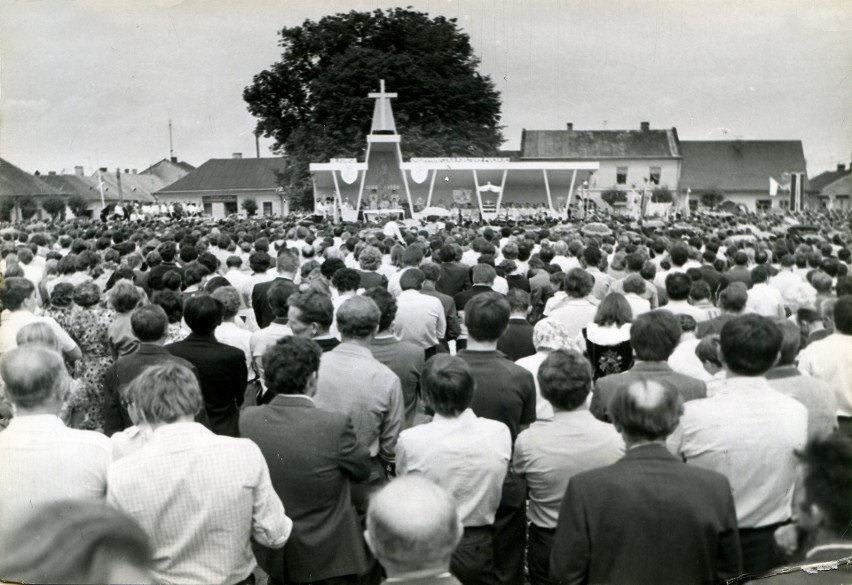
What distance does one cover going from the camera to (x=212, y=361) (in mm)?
4688

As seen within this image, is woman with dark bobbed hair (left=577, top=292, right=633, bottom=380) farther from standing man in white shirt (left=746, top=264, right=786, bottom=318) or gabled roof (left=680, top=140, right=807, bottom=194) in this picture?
gabled roof (left=680, top=140, right=807, bottom=194)

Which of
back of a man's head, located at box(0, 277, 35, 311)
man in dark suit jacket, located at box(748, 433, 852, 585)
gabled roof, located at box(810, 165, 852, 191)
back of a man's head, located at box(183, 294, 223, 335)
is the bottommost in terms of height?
man in dark suit jacket, located at box(748, 433, 852, 585)

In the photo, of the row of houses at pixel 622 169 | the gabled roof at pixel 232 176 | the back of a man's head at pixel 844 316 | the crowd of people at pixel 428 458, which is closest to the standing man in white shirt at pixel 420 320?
the crowd of people at pixel 428 458

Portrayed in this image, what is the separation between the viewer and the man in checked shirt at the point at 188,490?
2801 mm

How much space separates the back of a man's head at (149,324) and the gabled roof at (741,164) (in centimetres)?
4507

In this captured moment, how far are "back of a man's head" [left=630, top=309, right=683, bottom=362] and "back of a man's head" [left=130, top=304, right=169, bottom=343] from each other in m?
2.64

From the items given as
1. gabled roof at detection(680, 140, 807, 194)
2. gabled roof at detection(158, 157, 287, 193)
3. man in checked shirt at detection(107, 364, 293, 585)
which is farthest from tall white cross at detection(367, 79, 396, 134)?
man in checked shirt at detection(107, 364, 293, 585)

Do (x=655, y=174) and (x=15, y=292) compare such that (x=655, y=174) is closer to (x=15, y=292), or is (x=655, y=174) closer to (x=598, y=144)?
(x=598, y=144)

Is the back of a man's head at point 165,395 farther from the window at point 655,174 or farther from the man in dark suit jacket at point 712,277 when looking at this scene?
the window at point 655,174

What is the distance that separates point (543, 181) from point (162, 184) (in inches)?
1965

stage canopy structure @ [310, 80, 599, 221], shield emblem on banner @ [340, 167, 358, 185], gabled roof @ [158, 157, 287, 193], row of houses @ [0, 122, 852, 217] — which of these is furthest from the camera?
gabled roof @ [158, 157, 287, 193]

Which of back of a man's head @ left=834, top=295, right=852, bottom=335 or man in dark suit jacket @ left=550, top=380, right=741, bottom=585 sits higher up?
back of a man's head @ left=834, top=295, right=852, bottom=335

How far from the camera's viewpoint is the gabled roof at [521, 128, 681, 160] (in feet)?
170

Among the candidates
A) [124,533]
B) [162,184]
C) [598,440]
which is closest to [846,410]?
[598,440]
